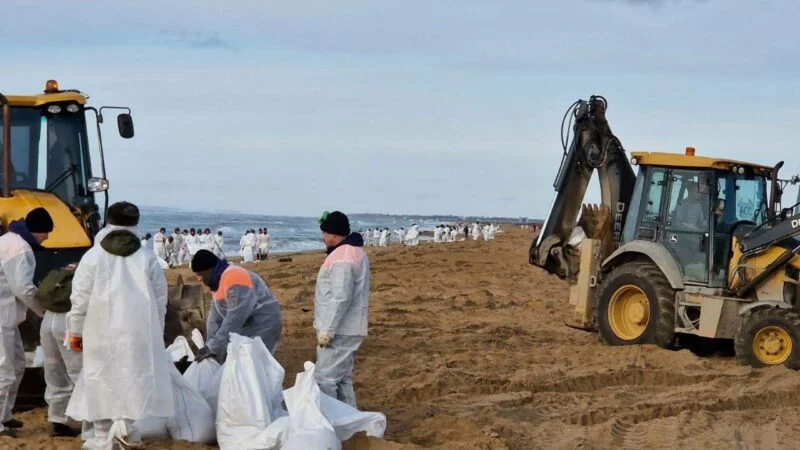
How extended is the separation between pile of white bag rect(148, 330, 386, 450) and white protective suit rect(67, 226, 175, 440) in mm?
265

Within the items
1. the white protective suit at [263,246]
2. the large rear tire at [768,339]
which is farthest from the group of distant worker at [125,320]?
the white protective suit at [263,246]

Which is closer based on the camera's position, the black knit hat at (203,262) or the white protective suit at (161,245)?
the black knit hat at (203,262)

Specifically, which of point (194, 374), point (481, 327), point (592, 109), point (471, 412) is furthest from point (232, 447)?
point (481, 327)

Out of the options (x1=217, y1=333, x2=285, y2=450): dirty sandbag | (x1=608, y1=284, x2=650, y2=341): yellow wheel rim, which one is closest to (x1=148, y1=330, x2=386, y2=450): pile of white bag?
(x1=217, y1=333, x2=285, y2=450): dirty sandbag

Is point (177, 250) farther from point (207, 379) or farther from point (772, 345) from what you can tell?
point (207, 379)

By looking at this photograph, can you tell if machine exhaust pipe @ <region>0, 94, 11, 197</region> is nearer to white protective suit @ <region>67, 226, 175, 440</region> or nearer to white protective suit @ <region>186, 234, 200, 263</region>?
white protective suit @ <region>67, 226, 175, 440</region>

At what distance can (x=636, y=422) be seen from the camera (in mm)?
9000

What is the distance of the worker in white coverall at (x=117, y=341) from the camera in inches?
269

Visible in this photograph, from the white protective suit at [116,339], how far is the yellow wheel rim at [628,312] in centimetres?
699

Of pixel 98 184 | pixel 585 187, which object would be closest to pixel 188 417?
pixel 98 184

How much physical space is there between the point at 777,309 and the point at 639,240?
6.20 ft

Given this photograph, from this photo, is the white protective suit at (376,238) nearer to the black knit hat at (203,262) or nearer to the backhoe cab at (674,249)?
the backhoe cab at (674,249)

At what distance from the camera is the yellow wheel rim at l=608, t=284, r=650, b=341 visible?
12.7 m

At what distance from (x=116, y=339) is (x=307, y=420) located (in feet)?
4.00
